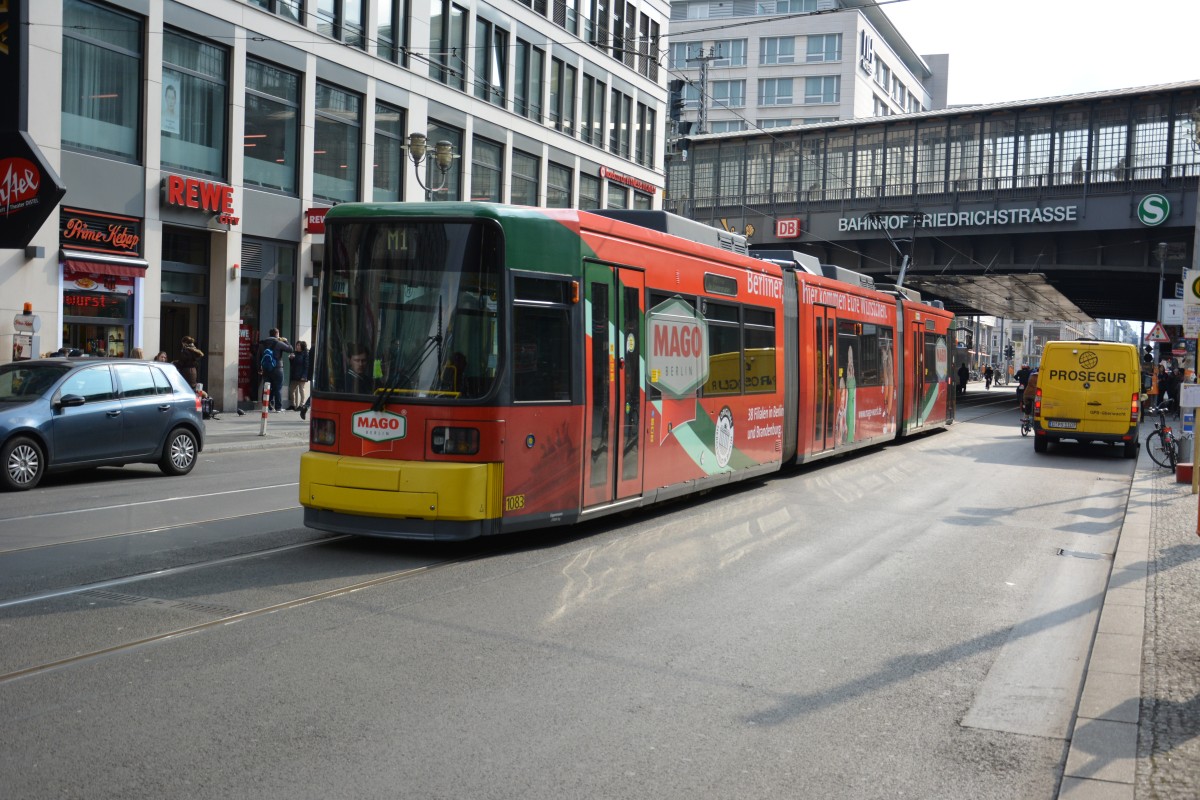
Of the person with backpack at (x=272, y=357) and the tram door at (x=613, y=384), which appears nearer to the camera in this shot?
the tram door at (x=613, y=384)

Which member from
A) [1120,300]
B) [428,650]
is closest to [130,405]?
[428,650]

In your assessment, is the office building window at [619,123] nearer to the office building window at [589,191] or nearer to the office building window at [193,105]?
the office building window at [589,191]

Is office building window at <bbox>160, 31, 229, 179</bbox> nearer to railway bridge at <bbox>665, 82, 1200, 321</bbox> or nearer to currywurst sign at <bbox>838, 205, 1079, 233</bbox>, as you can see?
railway bridge at <bbox>665, 82, 1200, 321</bbox>

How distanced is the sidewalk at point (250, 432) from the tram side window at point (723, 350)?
31.8 ft

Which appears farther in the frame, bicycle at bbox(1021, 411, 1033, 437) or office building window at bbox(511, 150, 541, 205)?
office building window at bbox(511, 150, 541, 205)

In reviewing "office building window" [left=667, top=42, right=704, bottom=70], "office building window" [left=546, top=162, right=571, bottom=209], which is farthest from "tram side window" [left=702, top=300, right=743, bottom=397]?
"office building window" [left=667, top=42, right=704, bottom=70]

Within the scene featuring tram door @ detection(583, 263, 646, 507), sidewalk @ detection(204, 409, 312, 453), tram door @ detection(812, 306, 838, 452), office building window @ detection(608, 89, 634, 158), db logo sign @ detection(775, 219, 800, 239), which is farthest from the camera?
db logo sign @ detection(775, 219, 800, 239)

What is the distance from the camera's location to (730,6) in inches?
3408

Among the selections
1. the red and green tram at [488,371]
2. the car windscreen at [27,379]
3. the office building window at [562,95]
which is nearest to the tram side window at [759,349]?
the red and green tram at [488,371]

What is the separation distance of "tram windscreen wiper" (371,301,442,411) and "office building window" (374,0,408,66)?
23.4 metres

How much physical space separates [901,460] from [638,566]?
11.7 metres

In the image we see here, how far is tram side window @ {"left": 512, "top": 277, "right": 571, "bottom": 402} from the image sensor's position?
930cm

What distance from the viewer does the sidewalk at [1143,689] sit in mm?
4523

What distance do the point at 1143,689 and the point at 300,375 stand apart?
879 inches
